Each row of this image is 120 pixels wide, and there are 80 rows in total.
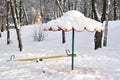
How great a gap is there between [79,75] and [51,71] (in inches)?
43.2

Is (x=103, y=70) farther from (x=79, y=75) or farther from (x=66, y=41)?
(x=66, y=41)

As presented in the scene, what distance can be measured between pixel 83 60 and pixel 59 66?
211 centimetres

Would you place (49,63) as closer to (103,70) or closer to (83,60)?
(83,60)

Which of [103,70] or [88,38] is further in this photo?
[88,38]

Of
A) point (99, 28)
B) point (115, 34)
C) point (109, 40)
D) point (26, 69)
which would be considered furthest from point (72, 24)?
point (115, 34)

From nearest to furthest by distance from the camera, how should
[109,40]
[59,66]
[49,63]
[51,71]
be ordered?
[51,71]
[59,66]
[49,63]
[109,40]

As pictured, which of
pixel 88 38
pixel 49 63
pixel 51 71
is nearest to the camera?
pixel 51 71

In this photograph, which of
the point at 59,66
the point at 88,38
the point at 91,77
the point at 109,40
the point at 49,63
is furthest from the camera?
the point at 88,38

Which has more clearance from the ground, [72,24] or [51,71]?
[72,24]

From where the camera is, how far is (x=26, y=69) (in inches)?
418

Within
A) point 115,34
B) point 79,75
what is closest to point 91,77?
point 79,75

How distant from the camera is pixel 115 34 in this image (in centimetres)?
2050

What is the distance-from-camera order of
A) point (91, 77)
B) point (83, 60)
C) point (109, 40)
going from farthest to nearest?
point (109, 40)
point (83, 60)
point (91, 77)

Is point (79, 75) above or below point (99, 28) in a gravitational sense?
below
